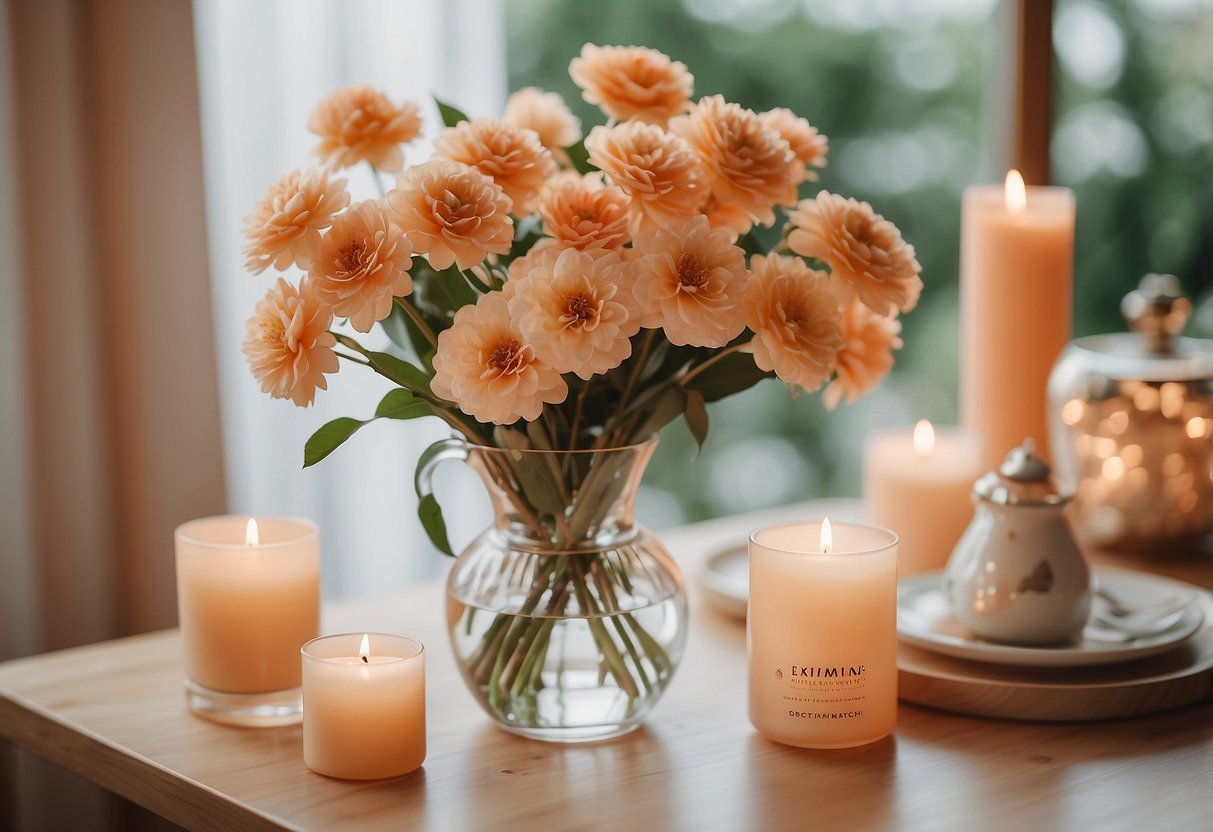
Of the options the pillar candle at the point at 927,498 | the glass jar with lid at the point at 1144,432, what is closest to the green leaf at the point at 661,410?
the pillar candle at the point at 927,498

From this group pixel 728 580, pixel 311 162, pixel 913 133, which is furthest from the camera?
pixel 913 133

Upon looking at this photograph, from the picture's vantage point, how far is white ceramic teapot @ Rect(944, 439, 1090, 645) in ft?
2.96

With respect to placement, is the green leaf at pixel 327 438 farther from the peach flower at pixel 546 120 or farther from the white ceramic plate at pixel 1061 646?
the white ceramic plate at pixel 1061 646

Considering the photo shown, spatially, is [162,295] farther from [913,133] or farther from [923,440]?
[913,133]

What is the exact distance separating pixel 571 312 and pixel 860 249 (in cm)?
18

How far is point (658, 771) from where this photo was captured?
2.63 feet

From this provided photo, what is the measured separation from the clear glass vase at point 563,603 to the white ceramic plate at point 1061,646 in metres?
0.21

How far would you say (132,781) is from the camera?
2.74 feet

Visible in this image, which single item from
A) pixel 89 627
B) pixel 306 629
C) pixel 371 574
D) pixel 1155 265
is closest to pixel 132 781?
pixel 306 629

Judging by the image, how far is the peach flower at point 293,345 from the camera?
2.40 feet

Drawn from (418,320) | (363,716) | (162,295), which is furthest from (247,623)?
(162,295)

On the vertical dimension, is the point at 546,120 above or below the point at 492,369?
above

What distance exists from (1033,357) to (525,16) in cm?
310

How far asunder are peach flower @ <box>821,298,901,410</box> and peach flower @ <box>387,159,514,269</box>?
Result: 0.26 meters
